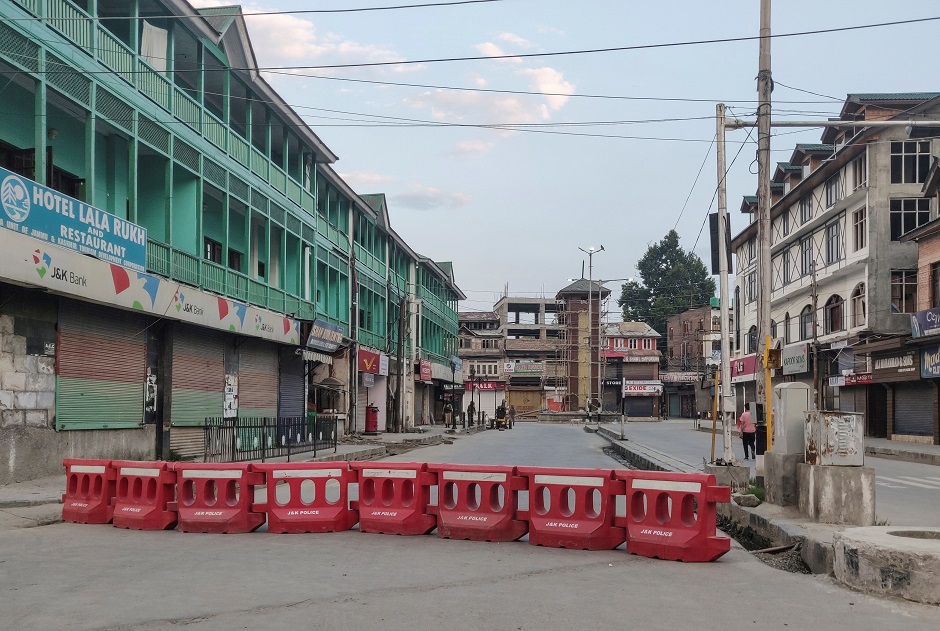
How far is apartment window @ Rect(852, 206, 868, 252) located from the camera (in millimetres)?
41656

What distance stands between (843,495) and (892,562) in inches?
118

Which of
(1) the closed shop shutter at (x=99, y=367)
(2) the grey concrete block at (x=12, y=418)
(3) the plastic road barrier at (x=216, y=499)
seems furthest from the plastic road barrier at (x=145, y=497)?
(1) the closed shop shutter at (x=99, y=367)

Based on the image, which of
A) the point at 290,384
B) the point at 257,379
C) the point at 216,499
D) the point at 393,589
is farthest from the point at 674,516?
the point at 290,384

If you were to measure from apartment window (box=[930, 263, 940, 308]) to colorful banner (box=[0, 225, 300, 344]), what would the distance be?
26.5 meters

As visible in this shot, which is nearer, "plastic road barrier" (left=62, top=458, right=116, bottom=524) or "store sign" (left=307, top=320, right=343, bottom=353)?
"plastic road barrier" (left=62, top=458, right=116, bottom=524)

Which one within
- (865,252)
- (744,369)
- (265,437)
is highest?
(865,252)

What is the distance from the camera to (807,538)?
29.4 ft

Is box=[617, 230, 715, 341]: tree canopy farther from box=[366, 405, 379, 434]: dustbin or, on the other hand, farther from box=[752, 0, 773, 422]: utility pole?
box=[752, 0, 773, 422]: utility pole

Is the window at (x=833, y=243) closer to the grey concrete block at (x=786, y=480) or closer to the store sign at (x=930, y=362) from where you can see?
the store sign at (x=930, y=362)

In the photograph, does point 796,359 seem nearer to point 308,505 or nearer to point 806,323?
point 806,323

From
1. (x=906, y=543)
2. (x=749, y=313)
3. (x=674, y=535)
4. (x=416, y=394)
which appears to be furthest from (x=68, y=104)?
(x=749, y=313)

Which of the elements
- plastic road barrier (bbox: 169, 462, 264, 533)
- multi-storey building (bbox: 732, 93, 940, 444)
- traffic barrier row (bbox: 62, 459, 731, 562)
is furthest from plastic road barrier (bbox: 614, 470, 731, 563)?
multi-storey building (bbox: 732, 93, 940, 444)

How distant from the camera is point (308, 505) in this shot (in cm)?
1102

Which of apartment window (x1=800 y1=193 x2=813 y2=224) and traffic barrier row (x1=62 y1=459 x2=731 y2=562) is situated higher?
apartment window (x1=800 y1=193 x2=813 y2=224)
